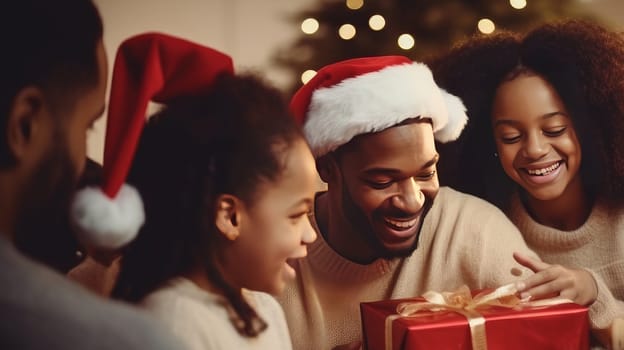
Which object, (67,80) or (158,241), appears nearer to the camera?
(67,80)

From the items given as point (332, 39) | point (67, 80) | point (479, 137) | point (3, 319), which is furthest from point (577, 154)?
point (3, 319)

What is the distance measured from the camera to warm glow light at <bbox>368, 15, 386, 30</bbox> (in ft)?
5.40

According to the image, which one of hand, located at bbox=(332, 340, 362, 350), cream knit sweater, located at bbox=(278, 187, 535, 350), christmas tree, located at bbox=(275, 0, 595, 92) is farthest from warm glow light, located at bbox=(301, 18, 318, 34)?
hand, located at bbox=(332, 340, 362, 350)

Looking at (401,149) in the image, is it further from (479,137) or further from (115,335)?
(115,335)

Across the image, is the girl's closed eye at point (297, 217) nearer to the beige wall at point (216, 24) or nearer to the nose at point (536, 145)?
the beige wall at point (216, 24)

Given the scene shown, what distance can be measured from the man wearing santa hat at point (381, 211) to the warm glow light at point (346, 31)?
0.64 ft

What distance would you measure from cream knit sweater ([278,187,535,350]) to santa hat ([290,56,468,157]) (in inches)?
9.6

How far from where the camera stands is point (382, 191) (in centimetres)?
142

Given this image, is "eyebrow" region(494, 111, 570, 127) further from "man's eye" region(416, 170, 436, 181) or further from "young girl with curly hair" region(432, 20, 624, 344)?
"man's eye" region(416, 170, 436, 181)

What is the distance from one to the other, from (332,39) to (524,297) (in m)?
0.69

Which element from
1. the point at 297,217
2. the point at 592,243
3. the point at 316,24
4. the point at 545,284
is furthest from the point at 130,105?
the point at 592,243

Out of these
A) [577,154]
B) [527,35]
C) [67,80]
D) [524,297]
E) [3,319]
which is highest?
[527,35]

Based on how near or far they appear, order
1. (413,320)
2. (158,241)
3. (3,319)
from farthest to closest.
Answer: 1. (413,320)
2. (158,241)
3. (3,319)

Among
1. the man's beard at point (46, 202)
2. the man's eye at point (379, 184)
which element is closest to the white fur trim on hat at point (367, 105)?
the man's eye at point (379, 184)
